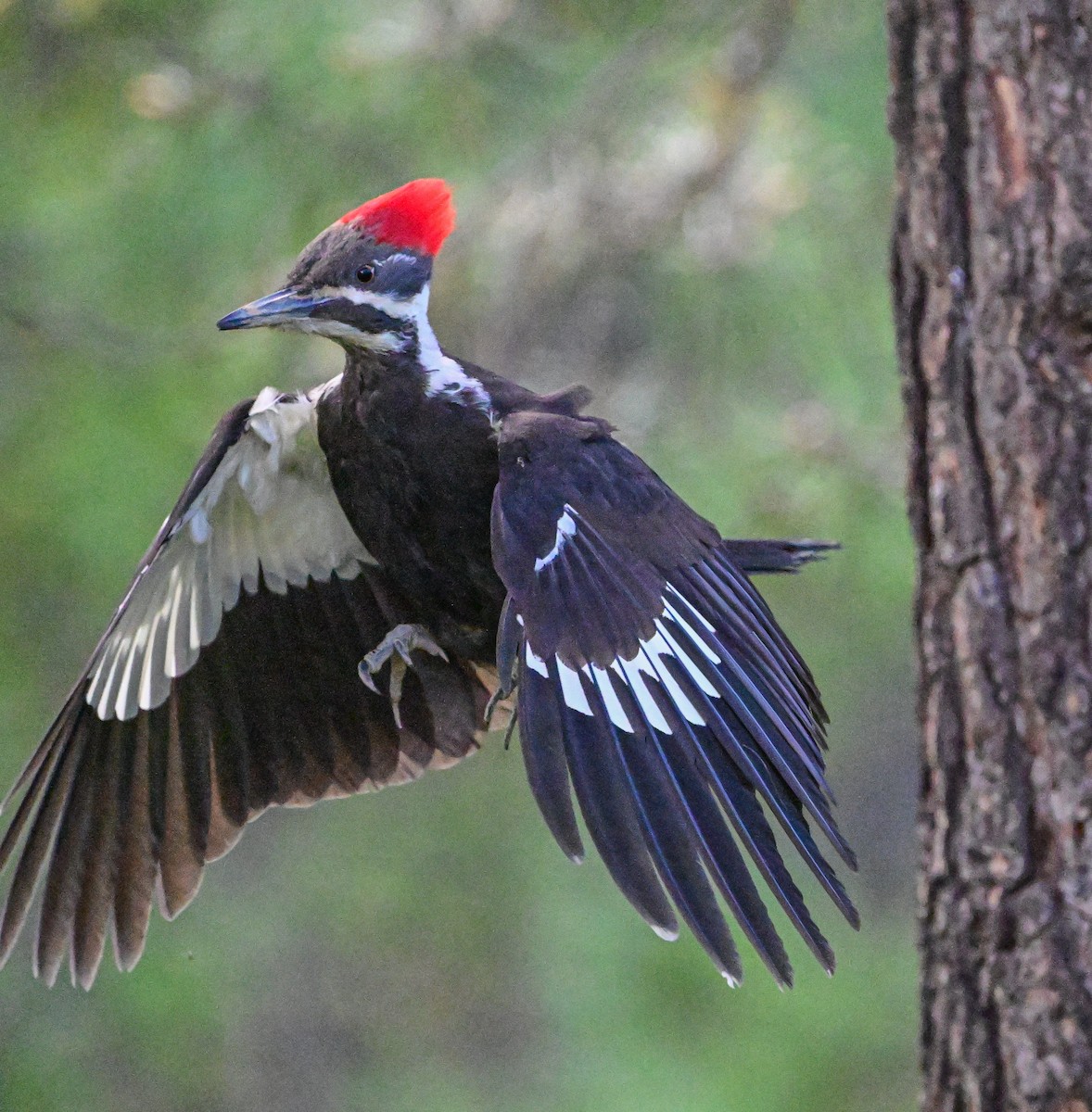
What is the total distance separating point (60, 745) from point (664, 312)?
2430mm

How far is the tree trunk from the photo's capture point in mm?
2453

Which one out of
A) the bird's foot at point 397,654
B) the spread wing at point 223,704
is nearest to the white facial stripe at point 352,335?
the spread wing at point 223,704

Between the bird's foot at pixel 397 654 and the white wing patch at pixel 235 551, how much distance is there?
0.98 ft

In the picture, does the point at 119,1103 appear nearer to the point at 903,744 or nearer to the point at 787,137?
the point at 903,744

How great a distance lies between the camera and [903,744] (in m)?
8.55

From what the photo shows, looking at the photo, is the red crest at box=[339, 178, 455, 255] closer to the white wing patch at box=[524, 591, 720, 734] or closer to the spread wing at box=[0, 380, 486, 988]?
the spread wing at box=[0, 380, 486, 988]

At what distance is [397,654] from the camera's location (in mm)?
3408

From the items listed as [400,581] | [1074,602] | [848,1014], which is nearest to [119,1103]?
[848,1014]

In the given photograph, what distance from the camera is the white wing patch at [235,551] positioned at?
343 centimetres

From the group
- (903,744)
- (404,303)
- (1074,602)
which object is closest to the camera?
(1074,602)

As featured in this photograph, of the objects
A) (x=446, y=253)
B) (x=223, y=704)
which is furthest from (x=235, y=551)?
(x=446, y=253)

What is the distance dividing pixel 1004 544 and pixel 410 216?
133 centimetres

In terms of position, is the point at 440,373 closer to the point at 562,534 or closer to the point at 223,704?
the point at 562,534

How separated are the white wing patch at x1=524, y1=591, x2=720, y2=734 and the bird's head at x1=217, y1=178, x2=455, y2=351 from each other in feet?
2.25
